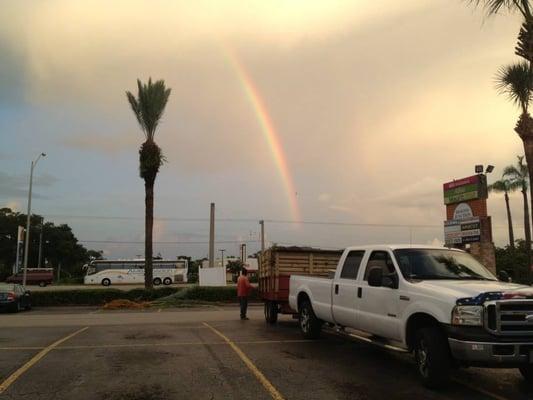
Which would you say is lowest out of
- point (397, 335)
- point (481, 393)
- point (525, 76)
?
point (481, 393)

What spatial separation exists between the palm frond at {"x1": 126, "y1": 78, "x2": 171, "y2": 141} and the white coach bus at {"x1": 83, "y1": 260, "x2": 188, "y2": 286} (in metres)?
40.3

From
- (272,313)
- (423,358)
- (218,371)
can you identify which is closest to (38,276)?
(272,313)

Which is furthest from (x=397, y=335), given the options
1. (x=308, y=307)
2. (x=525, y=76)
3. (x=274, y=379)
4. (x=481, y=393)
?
(x=525, y=76)

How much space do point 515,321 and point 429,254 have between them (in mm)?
2154

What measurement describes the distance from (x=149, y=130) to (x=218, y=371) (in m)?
25.5

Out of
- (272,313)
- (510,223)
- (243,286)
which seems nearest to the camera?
(272,313)

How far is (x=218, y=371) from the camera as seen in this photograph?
27.8 ft

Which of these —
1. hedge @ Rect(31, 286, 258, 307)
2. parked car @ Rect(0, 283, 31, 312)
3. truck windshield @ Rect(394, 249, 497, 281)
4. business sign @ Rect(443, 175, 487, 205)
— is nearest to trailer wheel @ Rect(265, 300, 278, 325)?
truck windshield @ Rect(394, 249, 497, 281)

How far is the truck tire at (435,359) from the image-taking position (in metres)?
7.14

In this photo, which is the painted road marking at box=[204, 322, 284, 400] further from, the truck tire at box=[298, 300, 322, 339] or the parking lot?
the truck tire at box=[298, 300, 322, 339]

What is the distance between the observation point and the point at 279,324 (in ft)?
54.0

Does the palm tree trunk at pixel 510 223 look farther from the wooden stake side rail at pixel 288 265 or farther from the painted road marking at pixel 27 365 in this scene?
the painted road marking at pixel 27 365

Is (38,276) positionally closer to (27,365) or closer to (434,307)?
(27,365)

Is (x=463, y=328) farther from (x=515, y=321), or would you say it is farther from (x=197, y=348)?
(x=197, y=348)
